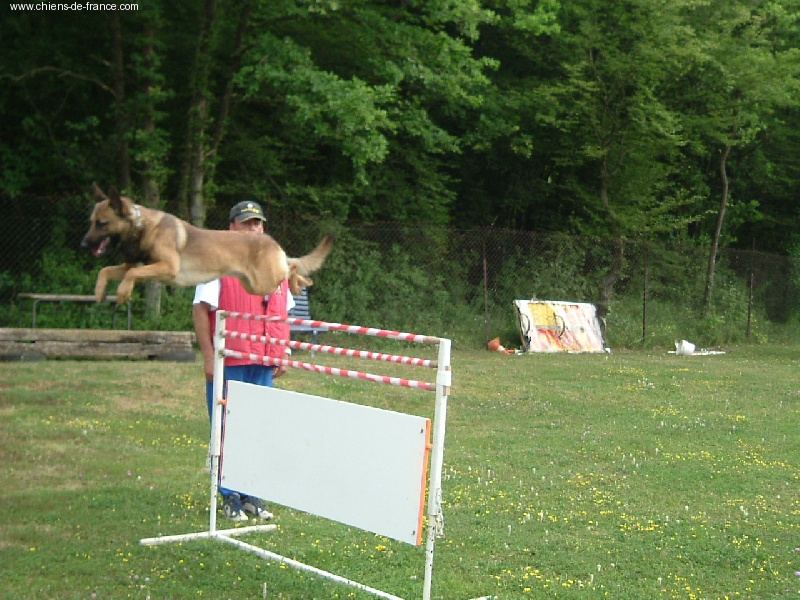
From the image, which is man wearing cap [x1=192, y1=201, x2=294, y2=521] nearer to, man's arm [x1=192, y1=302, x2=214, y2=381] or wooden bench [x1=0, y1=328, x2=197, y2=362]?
man's arm [x1=192, y1=302, x2=214, y2=381]

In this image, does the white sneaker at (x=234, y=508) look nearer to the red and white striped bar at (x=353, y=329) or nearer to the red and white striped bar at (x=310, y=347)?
the red and white striped bar at (x=310, y=347)

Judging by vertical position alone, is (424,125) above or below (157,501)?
above

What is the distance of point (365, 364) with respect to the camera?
1688 cm

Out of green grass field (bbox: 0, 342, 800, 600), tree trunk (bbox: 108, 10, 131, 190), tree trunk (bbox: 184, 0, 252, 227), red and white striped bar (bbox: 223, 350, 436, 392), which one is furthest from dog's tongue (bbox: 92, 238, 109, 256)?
tree trunk (bbox: 184, 0, 252, 227)

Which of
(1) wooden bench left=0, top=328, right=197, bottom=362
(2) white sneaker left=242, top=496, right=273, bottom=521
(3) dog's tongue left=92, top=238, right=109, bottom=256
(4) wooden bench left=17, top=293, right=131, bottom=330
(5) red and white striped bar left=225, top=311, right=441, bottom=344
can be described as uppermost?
(3) dog's tongue left=92, top=238, right=109, bottom=256

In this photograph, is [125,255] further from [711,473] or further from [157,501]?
[711,473]

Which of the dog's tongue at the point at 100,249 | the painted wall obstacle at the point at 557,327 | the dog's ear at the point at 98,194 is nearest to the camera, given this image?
the dog's tongue at the point at 100,249

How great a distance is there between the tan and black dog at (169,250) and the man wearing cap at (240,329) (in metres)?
3.00

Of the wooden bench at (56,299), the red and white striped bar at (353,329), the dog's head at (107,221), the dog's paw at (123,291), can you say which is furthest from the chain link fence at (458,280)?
the dog's head at (107,221)

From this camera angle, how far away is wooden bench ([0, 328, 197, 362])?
606 inches

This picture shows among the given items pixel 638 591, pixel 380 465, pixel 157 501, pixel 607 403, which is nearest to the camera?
pixel 380 465

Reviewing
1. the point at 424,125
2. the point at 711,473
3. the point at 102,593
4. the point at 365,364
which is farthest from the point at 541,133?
the point at 102,593

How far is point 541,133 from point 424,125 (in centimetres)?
617

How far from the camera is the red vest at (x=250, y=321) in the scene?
7.43m
